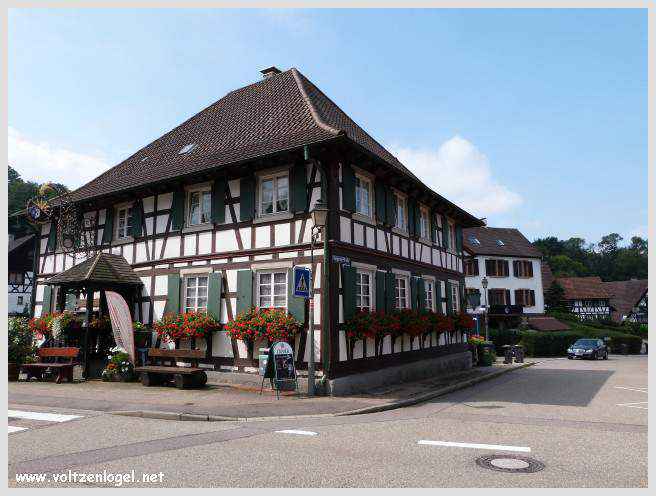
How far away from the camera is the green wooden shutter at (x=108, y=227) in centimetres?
1753

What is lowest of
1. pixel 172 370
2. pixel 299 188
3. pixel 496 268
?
pixel 172 370

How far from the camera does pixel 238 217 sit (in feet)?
46.8

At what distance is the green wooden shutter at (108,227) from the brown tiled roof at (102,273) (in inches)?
30.4

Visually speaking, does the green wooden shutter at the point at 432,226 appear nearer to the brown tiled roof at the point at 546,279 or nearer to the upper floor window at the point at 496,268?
the upper floor window at the point at 496,268

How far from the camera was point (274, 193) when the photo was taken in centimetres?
1380

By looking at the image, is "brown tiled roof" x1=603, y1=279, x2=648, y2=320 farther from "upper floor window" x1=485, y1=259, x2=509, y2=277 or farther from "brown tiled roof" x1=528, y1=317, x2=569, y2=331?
"upper floor window" x1=485, y1=259, x2=509, y2=277

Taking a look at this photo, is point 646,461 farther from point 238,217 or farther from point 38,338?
point 38,338

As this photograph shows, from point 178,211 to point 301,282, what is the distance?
Result: 586 cm

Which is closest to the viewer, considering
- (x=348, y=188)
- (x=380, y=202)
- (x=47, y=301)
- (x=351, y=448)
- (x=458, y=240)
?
(x=351, y=448)

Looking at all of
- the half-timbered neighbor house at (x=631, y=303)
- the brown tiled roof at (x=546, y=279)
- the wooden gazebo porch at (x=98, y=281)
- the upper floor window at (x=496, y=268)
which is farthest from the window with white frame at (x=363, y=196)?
the half-timbered neighbor house at (x=631, y=303)

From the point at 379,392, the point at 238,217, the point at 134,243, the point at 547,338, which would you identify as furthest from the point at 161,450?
the point at 547,338

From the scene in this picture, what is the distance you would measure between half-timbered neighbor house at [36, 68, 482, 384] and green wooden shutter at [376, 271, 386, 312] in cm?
5

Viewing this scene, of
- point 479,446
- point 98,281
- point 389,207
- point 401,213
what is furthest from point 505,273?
point 479,446

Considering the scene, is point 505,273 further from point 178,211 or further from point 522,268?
point 178,211
